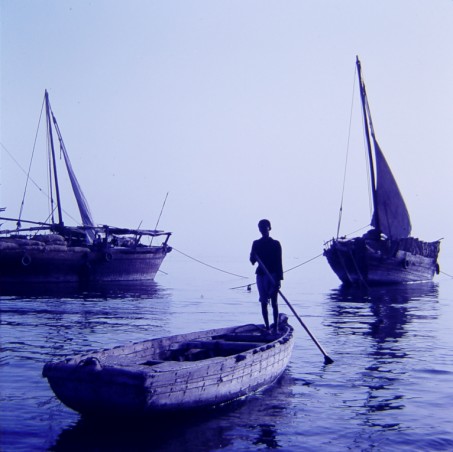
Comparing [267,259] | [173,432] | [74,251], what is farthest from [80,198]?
[173,432]

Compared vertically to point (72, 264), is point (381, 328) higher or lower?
lower

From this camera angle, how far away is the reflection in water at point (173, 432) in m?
8.40

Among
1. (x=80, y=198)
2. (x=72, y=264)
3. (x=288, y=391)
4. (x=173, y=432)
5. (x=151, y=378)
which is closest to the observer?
(x=151, y=378)

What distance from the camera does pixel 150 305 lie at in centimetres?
3044

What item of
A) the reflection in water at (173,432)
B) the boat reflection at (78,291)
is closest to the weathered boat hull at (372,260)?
the boat reflection at (78,291)

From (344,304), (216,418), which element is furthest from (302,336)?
(344,304)

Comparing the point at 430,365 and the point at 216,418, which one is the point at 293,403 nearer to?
the point at 216,418

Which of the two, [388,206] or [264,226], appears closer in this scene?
[264,226]

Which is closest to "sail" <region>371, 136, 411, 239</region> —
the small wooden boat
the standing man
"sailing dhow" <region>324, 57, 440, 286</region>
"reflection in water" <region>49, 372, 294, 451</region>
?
"sailing dhow" <region>324, 57, 440, 286</region>

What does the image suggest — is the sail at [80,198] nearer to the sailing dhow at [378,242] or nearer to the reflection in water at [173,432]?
the sailing dhow at [378,242]

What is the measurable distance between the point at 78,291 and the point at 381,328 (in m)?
20.1

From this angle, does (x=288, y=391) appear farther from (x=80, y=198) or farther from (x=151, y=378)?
(x=80, y=198)

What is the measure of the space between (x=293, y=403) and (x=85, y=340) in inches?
348

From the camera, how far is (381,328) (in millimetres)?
22062
